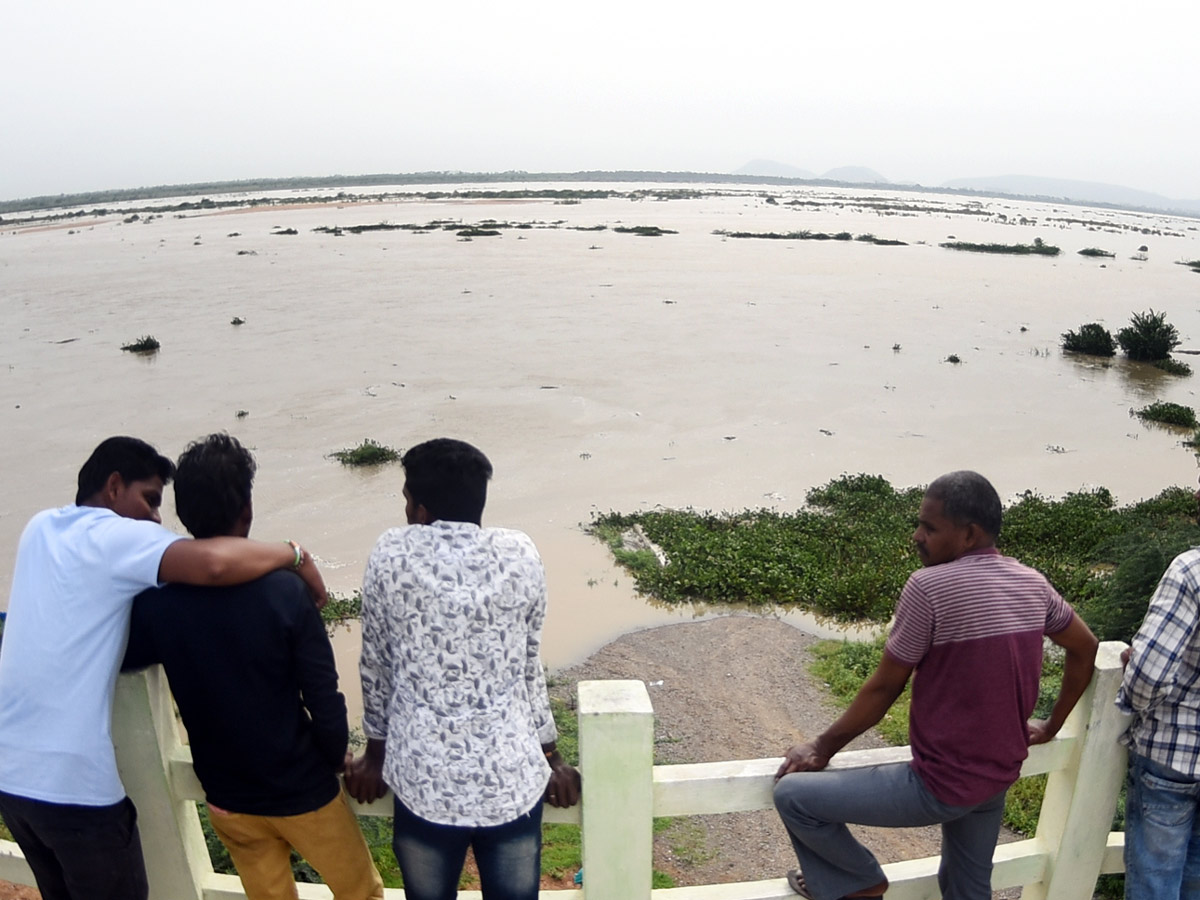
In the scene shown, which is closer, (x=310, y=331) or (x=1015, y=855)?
(x=1015, y=855)

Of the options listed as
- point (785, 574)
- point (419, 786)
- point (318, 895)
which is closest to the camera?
point (419, 786)

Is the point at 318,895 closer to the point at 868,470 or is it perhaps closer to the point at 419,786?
the point at 419,786

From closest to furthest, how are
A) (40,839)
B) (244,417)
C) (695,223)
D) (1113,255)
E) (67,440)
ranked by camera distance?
(40,839)
(67,440)
(244,417)
(1113,255)
(695,223)

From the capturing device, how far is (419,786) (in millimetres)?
2109

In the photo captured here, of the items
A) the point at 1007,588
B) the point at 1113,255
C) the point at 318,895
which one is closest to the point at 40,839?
the point at 318,895

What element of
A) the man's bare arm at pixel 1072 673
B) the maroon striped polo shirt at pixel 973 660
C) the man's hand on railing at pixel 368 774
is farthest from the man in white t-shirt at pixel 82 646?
the man's bare arm at pixel 1072 673

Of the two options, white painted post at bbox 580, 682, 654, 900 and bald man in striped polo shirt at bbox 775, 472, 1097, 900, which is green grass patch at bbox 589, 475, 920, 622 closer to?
bald man in striped polo shirt at bbox 775, 472, 1097, 900

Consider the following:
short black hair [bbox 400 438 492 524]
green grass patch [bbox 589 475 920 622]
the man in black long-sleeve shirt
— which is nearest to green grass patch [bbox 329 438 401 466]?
green grass patch [bbox 589 475 920 622]

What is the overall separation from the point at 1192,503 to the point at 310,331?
1888cm

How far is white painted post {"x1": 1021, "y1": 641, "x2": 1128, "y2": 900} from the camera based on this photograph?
2.56 metres

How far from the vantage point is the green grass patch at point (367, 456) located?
11867 millimetres

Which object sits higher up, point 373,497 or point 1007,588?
point 1007,588

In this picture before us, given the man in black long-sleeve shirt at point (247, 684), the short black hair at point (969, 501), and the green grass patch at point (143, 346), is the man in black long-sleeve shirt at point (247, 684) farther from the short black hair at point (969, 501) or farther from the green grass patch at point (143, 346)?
the green grass patch at point (143, 346)

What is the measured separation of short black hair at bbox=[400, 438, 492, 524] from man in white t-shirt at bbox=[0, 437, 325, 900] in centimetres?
36
